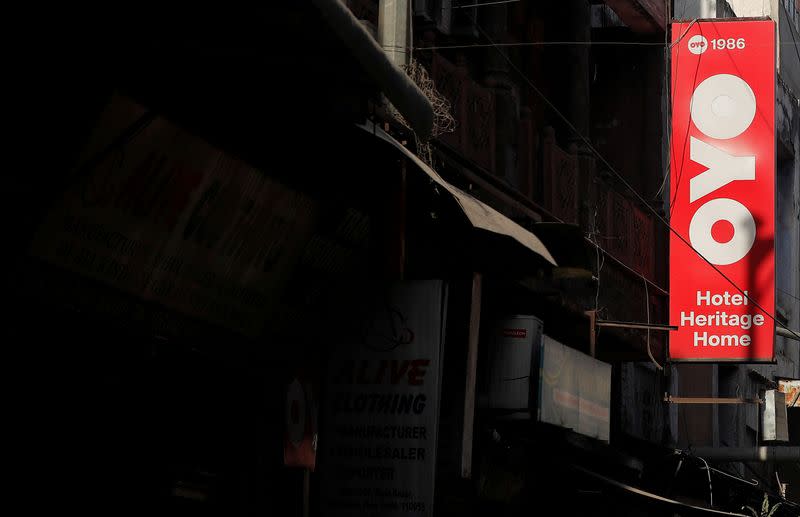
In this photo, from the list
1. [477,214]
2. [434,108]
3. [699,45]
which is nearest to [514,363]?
[434,108]

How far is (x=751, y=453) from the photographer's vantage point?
17.8 metres

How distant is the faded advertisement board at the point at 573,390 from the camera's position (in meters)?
12.7

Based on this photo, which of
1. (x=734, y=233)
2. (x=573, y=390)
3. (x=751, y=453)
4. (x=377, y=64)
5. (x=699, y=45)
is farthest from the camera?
(x=751, y=453)

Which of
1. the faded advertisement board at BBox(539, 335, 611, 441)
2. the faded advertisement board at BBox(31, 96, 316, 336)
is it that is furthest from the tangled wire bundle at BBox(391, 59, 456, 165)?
the faded advertisement board at BBox(539, 335, 611, 441)

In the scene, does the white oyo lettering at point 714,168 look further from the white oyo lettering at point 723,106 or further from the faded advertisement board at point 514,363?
the faded advertisement board at point 514,363

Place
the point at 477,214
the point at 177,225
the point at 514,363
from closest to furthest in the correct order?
the point at 177,225 < the point at 477,214 < the point at 514,363

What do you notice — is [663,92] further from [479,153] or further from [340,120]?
[340,120]

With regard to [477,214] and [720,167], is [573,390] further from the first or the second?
[477,214]

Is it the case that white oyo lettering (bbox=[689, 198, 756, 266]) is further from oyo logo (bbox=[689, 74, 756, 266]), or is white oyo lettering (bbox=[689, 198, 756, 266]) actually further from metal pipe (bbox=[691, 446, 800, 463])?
metal pipe (bbox=[691, 446, 800, 463])

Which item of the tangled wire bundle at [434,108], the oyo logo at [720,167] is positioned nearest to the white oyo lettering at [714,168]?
the oyo logo at [720,167]

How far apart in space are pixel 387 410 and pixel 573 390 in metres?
4.01

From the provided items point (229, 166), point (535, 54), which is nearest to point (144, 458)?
point (229, 166)

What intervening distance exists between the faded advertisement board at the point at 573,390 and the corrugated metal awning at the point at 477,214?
8.48 ft

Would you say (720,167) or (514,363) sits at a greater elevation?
(720,167)
